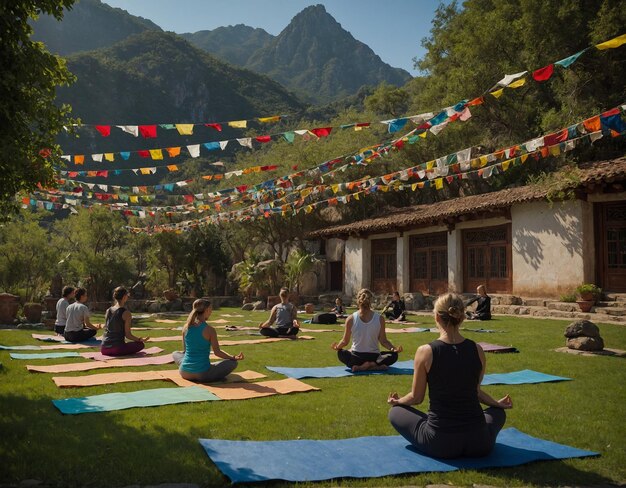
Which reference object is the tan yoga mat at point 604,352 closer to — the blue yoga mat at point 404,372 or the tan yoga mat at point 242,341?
the blue yoga mat at point 404,372

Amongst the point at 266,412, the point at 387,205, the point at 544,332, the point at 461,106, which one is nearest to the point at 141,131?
the point at 461,106

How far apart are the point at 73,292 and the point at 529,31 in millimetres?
19138

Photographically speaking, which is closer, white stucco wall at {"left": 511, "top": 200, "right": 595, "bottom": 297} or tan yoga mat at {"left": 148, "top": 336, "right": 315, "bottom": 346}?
tan yoga mat at {"left": 148, "top": 336, "right": 315, "bottom": 346}

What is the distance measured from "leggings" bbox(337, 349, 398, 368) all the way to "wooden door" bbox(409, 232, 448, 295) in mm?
16096

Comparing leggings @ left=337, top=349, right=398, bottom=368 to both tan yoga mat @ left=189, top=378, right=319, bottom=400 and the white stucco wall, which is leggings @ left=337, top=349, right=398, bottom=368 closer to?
tan yoga mat @ left=189, top=378, right=319, bottom=400

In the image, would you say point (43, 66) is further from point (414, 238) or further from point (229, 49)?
point (229, 49)

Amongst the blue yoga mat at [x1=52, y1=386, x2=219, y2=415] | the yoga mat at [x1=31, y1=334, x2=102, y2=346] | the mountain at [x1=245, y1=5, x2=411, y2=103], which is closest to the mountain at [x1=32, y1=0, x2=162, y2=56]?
the mountain at [x1=245, y1=5, x2=411, y2=103]

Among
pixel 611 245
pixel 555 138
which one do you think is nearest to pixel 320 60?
pixel 611 245

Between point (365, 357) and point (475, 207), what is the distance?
13679mm

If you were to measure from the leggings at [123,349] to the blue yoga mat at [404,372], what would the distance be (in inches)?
107

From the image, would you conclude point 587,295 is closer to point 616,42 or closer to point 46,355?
point 616,42

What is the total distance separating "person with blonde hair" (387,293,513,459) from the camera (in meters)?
4.06

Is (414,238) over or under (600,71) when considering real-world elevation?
under

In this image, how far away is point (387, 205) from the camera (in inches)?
1264
